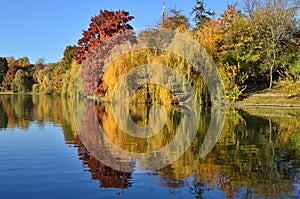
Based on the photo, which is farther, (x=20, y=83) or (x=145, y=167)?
(x=20, y=83)

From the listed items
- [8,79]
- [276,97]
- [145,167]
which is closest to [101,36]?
[276,97]

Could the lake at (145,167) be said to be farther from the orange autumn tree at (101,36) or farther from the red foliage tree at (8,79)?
the red foliage tree at (8,79)

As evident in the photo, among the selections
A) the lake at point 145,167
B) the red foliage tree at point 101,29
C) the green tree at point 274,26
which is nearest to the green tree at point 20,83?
the red foliage tree at point 101,29

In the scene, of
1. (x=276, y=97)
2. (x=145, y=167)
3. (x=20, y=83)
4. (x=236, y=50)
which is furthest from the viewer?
(x=20, y=83)

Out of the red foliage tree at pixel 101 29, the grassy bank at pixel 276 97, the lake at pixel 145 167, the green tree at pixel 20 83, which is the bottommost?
the lake at pixel 145 167

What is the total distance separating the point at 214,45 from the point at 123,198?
29.7m

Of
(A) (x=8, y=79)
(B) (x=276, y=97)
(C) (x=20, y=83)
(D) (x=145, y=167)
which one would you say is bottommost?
(D) (x=145, y=167)

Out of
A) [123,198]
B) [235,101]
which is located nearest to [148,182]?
[123,198]

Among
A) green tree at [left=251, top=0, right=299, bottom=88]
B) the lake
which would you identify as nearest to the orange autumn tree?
green tree at [left=251, top=0, right=299, bottom=88]

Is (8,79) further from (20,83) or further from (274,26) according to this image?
(274,26)

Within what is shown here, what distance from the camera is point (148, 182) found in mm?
7156

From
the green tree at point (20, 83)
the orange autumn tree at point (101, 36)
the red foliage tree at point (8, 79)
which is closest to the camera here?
the orange autumn tree at point (101, 36)

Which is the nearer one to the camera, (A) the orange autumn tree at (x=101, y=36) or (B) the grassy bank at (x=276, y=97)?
(B) the grassy bank at (x=276, y=97)

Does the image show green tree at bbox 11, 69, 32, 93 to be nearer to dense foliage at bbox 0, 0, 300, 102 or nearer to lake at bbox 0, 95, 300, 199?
dense foliage at bbox 0, 0, 300, 102
